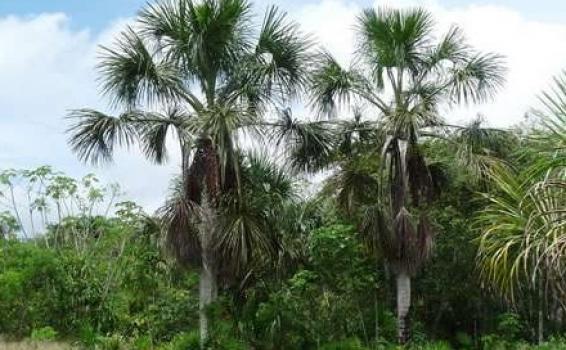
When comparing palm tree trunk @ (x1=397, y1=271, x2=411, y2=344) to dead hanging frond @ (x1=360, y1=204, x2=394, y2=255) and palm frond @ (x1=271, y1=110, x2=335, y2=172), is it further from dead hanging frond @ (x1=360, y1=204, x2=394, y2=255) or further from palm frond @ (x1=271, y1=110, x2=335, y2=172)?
palm frond @ (x1=271, y1=110, x2=335, y2=172)

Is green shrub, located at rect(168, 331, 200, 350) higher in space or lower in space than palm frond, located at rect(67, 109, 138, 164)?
lower

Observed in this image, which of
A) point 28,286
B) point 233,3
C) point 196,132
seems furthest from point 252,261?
point 28,286

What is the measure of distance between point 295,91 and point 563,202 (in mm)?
6814

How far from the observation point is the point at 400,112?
12367 millimetres

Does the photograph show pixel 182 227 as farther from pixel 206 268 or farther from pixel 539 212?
pixel 539 212

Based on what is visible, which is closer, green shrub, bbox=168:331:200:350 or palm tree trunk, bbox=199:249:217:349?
green shrub, bbox=168:331:200:350

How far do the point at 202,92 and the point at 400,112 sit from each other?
3.50 meters

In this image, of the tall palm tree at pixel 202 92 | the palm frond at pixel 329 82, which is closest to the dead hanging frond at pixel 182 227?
the tall palm tree at pixel 202 92

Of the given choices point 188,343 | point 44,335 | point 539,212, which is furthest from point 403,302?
point 539,212

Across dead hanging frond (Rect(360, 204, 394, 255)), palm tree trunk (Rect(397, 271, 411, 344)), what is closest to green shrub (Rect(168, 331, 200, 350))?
dead hanging frond (Rect(360, 204, 394, 255))

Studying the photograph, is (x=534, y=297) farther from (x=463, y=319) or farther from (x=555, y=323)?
(x=463, y=319)

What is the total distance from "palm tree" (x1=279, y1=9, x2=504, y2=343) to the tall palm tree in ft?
2.82

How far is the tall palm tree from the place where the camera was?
11.9 meters

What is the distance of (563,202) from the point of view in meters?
6.84
